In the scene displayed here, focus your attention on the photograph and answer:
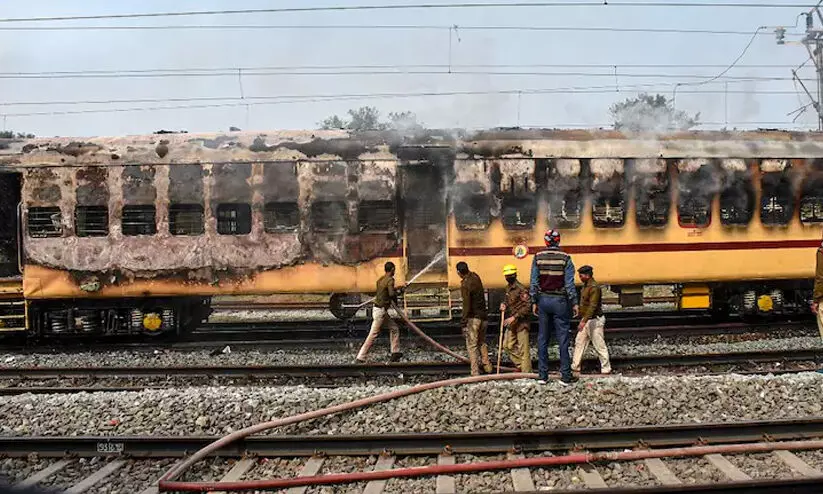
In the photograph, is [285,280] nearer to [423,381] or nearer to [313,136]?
[313,136]

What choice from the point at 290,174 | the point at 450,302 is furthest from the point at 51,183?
the point at 450,302

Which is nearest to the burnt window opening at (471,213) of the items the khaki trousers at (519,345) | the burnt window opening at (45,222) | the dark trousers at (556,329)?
the khaki trousers at (519,345)

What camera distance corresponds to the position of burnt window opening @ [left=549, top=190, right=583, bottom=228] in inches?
457

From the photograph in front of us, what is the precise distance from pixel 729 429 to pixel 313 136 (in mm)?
8047

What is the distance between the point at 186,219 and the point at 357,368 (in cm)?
434

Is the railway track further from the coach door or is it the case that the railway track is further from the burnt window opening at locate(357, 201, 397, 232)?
the burnt window opening at locate(357, 201, 397, 232)

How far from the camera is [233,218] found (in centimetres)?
1164

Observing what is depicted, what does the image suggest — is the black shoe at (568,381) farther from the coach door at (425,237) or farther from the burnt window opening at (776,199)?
the burnt window opening at (776,199)

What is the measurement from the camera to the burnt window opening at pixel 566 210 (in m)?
11.6

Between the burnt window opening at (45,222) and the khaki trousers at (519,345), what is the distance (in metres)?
7.84

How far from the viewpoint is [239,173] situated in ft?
38.0

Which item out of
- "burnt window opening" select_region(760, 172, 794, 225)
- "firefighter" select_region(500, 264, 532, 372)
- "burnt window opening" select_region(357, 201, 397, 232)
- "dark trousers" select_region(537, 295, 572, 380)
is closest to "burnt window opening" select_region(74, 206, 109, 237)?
"burnt window opening" select_region(357, 201, 397, 232)

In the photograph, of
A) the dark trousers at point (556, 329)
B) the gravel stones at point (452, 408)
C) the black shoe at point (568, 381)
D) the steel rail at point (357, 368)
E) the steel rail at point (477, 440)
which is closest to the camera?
the steel rail at point (477, 440)

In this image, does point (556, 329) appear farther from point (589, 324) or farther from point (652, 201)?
point (652, 201)
